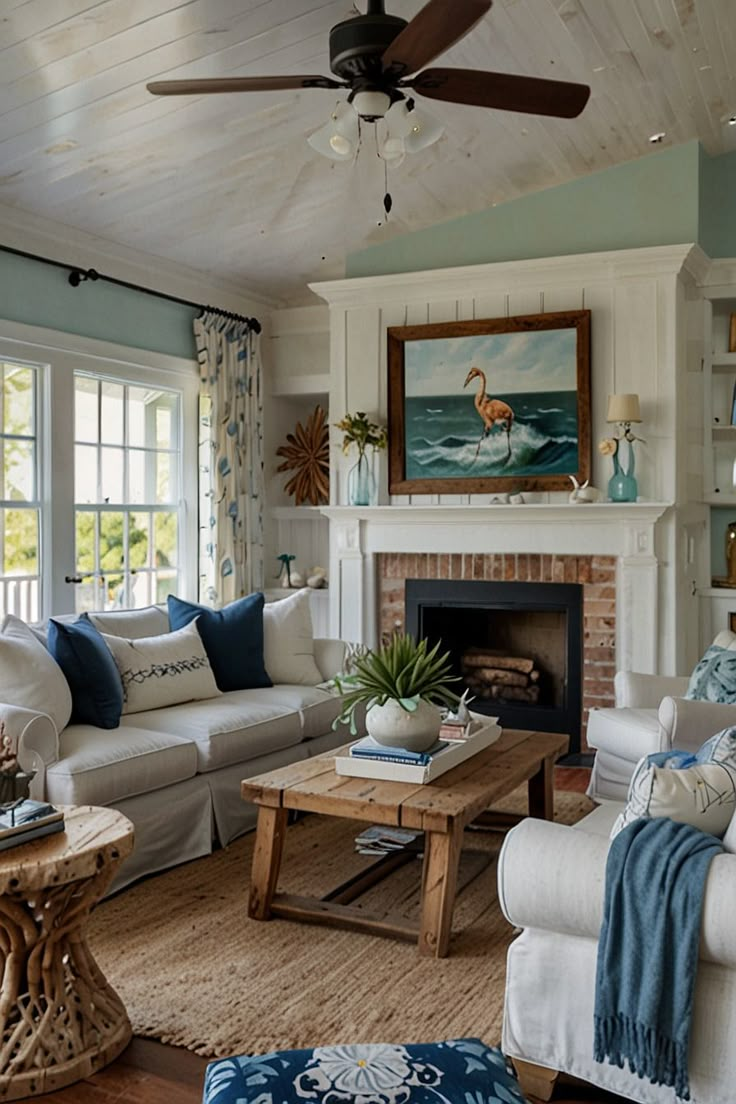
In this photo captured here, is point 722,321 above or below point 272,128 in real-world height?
below

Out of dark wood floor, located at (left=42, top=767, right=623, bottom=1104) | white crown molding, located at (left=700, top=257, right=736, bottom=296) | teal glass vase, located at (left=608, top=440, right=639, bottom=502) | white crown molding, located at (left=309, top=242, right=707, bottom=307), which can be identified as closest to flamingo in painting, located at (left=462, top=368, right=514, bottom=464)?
white crown molding, located at (left=309, top=242, right=707, bottom=307)

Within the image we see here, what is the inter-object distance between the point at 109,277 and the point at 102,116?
1.45m

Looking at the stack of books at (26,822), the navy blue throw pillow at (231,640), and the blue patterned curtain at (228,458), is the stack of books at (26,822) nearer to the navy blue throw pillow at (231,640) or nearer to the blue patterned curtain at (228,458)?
the navy blue throw pillow at (231,640)

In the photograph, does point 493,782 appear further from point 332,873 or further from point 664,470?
point 664,470

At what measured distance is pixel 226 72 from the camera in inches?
159

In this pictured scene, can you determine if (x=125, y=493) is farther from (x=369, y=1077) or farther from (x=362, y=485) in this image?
(x=369, y=1077)

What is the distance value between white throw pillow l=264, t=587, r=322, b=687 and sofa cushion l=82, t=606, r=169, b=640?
512 millimetres

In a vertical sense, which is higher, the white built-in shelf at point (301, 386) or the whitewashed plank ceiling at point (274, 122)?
the whitewashed plank ceiling at point (274, 122)

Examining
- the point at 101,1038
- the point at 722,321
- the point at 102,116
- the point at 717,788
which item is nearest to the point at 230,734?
the point at 101,1038

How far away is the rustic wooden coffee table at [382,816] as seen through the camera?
306cm

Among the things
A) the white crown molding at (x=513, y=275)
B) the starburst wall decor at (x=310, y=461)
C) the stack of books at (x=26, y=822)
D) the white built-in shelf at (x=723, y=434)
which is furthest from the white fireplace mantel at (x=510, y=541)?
the stack of books at (x=26, y=822)

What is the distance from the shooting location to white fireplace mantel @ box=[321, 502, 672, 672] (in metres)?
5.52

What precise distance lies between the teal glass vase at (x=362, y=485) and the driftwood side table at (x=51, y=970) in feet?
12.4

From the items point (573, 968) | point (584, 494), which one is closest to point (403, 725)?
point (573, 968)
